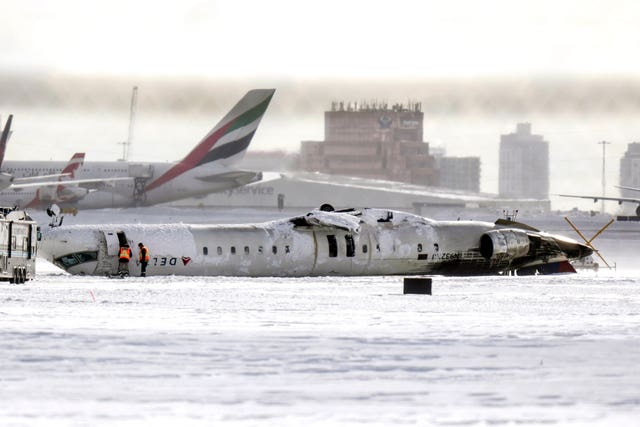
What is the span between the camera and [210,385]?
1988 cm

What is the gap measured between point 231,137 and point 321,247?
59.2 meters

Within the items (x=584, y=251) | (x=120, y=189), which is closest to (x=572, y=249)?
(x=584, y=251)

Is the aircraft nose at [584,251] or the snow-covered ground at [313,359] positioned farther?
the aircraft nose at [584,251]

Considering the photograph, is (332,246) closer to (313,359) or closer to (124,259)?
(124,259)

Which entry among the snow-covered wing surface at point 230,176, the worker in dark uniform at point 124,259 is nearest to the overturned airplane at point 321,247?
the worker in dark uniform at point 124,259

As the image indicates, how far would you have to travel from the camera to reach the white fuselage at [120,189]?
11194 centimetres

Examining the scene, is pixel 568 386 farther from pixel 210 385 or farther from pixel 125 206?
pixel 125 206

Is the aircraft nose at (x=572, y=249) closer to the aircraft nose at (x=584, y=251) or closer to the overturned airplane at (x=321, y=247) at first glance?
the aircraft nose at (x=584, y=251)

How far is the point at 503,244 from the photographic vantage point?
5500cm

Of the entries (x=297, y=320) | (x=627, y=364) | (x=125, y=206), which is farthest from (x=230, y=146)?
(x=627, y=364)

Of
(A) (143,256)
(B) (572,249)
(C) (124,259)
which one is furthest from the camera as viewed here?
(B) (572,249)

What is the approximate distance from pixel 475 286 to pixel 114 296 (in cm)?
1523

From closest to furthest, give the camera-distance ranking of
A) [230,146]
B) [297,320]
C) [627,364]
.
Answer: [627,364] < [297,320] < [230,146]

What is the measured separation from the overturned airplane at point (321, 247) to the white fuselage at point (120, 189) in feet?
188
